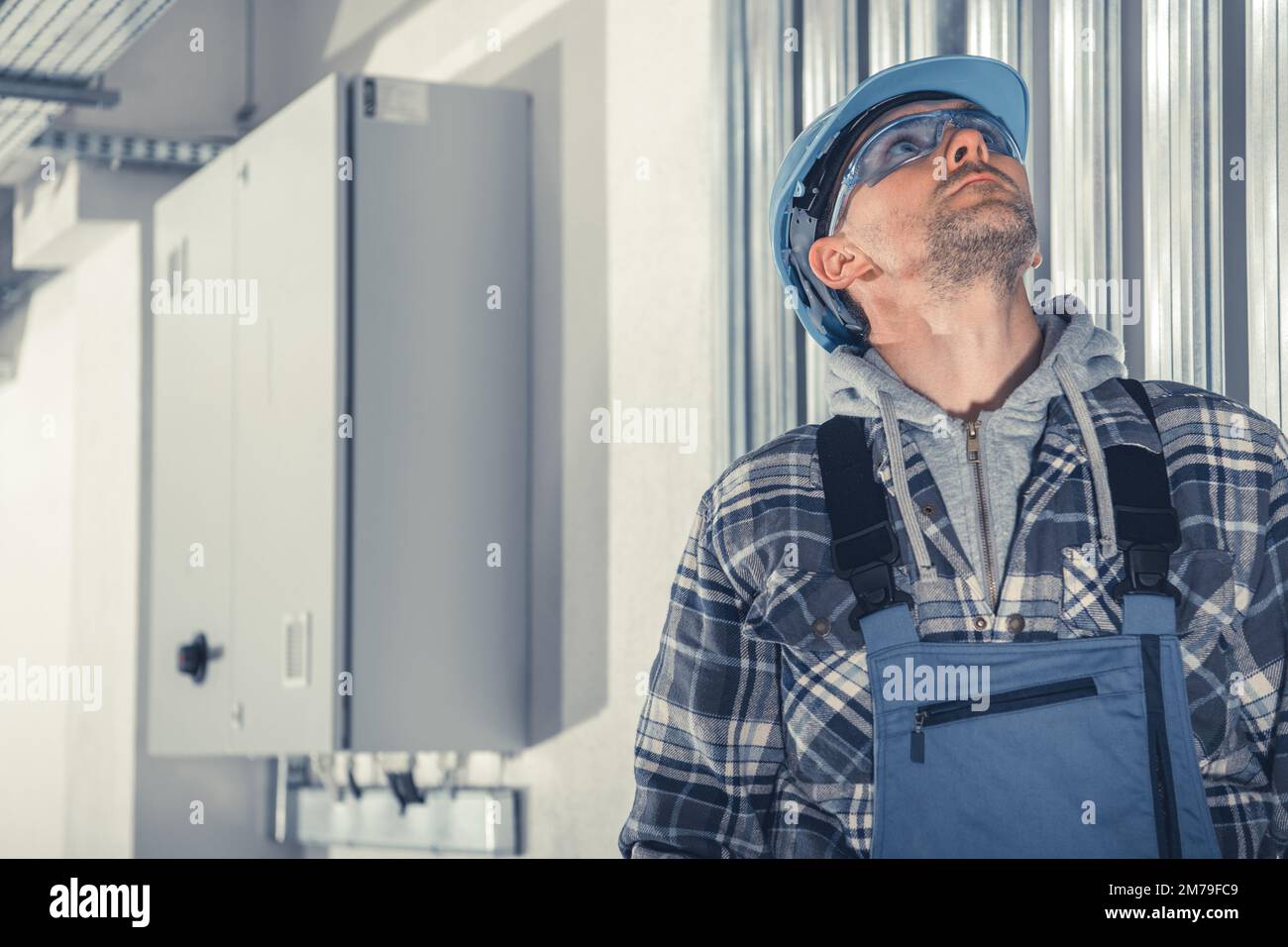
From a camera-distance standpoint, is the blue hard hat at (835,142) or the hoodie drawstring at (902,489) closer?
the hoodie drawstring at (902,489)

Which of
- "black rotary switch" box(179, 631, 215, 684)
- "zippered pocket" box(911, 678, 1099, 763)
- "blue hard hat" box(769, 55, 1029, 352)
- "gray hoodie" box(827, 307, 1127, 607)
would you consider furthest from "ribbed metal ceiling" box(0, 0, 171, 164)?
"zippered pocket" box(911, 678, 1099, 763)

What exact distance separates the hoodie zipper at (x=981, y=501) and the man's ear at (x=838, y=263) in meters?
0.22

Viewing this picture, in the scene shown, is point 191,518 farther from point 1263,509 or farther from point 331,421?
point 1263,509

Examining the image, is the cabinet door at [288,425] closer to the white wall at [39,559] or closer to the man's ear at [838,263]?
the man's ear at [838,263]

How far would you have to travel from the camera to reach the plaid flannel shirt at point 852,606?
137cm

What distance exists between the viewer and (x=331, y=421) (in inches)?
130

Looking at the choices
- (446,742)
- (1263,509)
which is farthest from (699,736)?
(446,742)

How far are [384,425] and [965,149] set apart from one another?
196 centimetres

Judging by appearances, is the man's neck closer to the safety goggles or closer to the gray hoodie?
the gray hoodie

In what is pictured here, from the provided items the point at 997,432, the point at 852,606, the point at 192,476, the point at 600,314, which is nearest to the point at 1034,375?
the point at 997,432

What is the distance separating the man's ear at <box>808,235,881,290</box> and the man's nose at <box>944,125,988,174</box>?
0.44ft

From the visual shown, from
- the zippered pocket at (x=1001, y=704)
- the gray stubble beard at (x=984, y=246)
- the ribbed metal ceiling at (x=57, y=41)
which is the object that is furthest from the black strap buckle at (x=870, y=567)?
the ribbed metal ceiling at (x=57, y=41)

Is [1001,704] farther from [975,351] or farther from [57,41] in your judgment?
[57,41]
